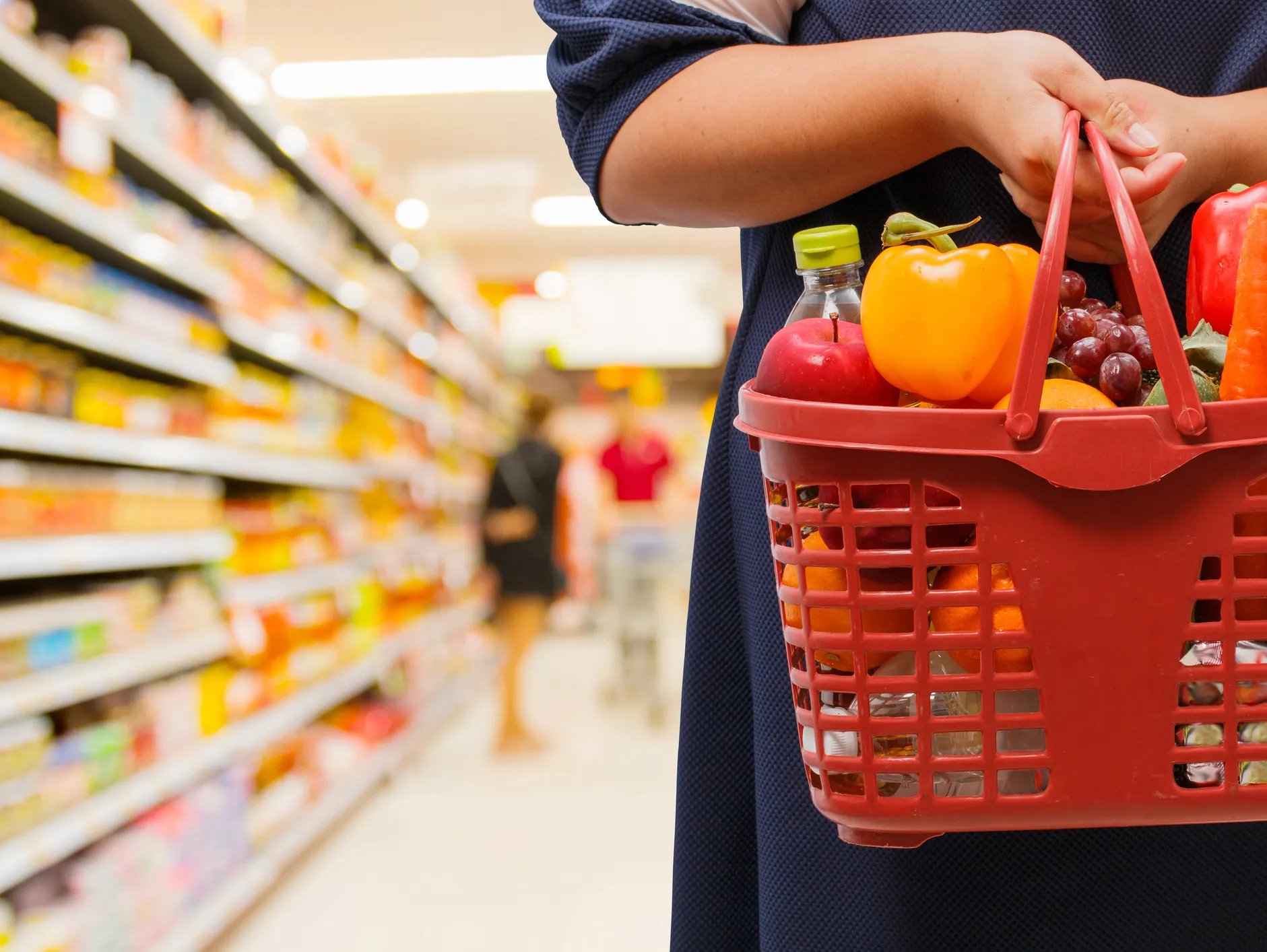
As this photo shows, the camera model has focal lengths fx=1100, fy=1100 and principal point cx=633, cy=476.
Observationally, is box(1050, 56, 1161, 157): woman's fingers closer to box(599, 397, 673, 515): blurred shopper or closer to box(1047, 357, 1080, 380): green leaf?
box(1047, 357, 1080, 380): green leaf

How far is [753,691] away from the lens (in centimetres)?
86

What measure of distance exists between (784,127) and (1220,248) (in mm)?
260

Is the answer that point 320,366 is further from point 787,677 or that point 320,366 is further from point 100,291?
point 787,677

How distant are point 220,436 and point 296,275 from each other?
1347mm

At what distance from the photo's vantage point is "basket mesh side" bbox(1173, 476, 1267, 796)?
1.68 feet

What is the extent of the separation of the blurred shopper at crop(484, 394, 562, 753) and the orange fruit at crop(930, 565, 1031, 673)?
5.26 metres

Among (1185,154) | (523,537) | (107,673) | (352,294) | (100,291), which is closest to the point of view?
(1185,154)

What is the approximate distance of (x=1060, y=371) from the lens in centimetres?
58

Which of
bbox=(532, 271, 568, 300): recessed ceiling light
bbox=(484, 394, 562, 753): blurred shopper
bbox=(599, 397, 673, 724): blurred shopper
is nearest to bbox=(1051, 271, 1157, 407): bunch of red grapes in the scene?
bbox=(484, 394, 562, 753): blurred shopper

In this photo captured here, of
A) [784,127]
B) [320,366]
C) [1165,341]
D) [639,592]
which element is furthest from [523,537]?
[1165,341]

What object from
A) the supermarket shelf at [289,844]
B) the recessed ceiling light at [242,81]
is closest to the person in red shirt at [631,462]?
the supermarket shelf at [289,844]

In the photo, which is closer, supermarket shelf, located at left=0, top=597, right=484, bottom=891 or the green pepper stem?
the green pepper stem

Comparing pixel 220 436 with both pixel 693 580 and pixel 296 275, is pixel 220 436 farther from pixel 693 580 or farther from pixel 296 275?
pixel 693 580

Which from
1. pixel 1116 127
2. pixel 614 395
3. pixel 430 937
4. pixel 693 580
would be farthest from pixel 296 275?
pixel 1116 127
